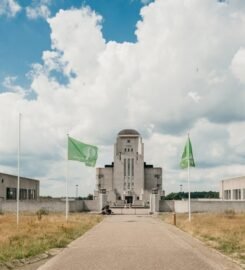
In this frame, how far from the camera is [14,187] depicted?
87688mm

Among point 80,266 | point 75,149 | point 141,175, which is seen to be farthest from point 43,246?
point 141,175

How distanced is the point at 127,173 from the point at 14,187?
43128mm

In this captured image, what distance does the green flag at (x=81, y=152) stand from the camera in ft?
137

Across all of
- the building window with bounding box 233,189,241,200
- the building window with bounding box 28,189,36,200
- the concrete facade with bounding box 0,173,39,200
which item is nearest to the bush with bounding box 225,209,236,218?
the concrete facade with bounding box 0,173,39,200

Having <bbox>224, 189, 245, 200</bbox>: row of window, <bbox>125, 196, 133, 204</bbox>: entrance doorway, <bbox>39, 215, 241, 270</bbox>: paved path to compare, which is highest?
<bbox>224, 189, 245, 200</bbox>: row of window

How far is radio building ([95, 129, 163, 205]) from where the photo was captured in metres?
125

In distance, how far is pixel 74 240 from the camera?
23.8m

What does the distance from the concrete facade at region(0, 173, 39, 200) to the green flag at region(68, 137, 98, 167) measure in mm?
30440

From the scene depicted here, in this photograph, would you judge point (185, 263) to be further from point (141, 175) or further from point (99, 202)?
point (141, 175)

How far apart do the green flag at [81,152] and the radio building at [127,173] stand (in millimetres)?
81021

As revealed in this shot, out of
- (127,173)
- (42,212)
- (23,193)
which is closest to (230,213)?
(42,212)

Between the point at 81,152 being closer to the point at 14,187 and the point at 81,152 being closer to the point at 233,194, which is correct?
the point at 14,187

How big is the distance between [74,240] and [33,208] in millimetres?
39879

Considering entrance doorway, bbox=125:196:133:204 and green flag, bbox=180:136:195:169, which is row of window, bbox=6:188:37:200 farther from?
green flag, bbox=180:136:195:169
